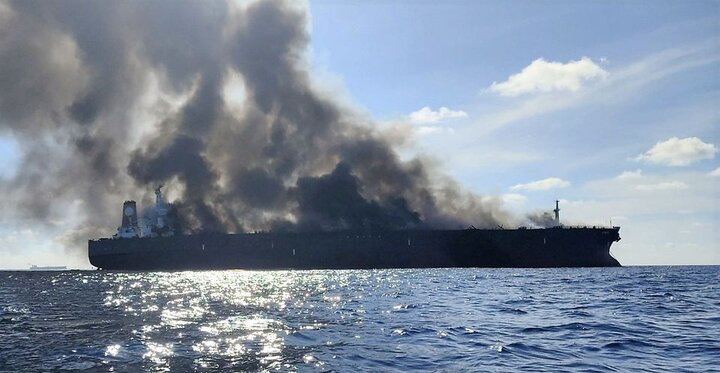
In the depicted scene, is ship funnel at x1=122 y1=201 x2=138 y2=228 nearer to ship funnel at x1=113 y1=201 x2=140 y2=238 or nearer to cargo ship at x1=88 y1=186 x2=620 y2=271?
ship funnel at x1=113 y1=201 x2=140 y2=238

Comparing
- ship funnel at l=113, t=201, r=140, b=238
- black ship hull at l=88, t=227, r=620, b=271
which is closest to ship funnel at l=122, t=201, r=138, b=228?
ship funnel at l=113, t=201, r=140, b=238

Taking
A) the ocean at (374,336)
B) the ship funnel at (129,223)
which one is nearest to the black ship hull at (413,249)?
the ship funnel at (129,223)

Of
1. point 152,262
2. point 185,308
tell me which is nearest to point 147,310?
point 185,308

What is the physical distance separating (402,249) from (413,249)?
2.47 metres

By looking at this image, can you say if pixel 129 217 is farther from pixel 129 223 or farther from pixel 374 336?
pixel 374 336

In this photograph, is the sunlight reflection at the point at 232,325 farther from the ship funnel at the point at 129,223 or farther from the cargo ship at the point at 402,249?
the ship funnel at the point at 129,223

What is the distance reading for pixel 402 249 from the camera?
12269 cm

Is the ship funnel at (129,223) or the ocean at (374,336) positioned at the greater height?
the ship funnel at (129,223)

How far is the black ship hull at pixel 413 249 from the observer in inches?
4702

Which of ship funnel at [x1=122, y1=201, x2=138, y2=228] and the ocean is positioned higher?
ship funnel at [x1=122, y1=201, x2=138, y2=228]

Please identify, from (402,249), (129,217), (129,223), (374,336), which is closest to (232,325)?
(374,336)

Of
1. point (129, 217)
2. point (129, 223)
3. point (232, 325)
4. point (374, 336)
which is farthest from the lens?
point (129, 217)

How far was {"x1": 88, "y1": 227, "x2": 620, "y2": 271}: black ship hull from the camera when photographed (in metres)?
119

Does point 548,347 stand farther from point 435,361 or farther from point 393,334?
point 393,334
